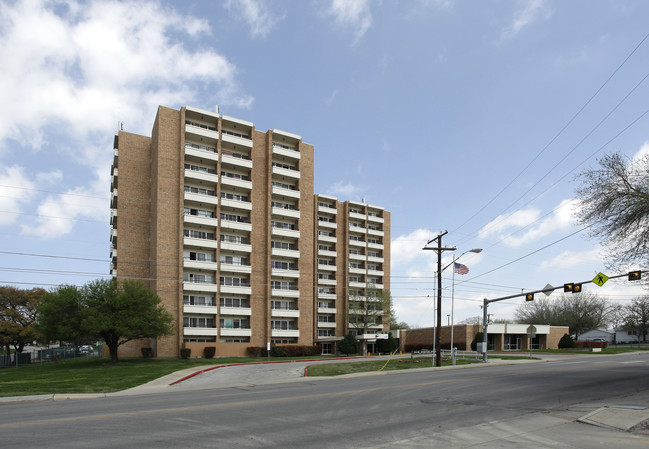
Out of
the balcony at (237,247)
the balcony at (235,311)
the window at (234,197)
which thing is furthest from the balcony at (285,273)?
the window at (234,197)

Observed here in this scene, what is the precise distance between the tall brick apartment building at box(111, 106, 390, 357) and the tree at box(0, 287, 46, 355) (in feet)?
65.5

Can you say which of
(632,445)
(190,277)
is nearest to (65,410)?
(632,445)

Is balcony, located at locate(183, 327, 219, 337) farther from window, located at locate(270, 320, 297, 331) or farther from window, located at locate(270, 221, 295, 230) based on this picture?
window, located at locate(270, 221, 295, 230)

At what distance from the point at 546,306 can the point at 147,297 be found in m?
87.7

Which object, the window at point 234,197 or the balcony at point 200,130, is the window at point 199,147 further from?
the window at point 234,197

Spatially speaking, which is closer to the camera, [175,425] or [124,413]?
[175,425]

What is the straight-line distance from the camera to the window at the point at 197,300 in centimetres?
5714

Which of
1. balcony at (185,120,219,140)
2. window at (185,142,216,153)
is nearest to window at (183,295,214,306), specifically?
window at (185,142,216,153)

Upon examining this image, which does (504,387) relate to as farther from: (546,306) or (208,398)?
(546,306)

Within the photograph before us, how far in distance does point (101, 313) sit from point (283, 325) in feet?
92.3

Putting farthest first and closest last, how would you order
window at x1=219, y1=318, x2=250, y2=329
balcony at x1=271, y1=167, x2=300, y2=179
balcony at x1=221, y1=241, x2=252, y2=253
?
balcony at x1=271, y1=167, x2=300, y2=179 → balcony at x1=221, y1=241, x2=252, y2=253 → window at x1=219, y1=318, x2=250, y2=329

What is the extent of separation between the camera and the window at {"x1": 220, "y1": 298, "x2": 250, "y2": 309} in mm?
60000

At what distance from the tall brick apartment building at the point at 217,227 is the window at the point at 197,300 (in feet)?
0.40

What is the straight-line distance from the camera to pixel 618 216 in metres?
19.2
